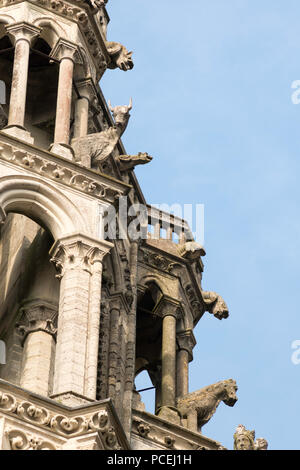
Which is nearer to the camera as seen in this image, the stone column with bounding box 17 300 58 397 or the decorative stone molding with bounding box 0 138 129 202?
the stone column with bounding box 17 300 58 397

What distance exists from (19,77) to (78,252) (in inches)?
171

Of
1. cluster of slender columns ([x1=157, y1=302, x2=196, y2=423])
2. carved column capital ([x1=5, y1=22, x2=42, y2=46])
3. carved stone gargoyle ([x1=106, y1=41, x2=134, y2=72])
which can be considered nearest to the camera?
cluster of slender columns ([x1=157, y1=302, x2=196, y2=423])

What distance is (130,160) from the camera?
4356 cm

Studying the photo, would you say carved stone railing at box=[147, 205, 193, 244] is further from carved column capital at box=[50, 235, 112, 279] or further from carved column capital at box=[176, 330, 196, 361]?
carved column capital at box=[50, 235, 112, 279]

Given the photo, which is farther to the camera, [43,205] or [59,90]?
[59,90]

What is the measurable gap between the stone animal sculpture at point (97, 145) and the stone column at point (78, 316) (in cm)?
265

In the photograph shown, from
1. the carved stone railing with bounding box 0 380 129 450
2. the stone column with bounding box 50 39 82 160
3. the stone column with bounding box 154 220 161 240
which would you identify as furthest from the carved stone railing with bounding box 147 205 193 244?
the carved stone railing with bounding box 0 380 129 450

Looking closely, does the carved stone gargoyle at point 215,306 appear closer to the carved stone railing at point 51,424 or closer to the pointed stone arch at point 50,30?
the pointed stone arch at point 50,30

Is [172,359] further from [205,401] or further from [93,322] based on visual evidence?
[93,322]

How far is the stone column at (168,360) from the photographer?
4106 centimetres

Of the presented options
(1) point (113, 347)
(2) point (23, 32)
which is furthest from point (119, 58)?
(1) point (113, 347)

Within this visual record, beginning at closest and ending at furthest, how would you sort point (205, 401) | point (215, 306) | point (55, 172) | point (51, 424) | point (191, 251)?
point (51, 424)
point (55, 172)
point (205, 401)
point (191, 251)
point (215, 306)

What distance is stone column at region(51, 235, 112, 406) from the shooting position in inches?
1422

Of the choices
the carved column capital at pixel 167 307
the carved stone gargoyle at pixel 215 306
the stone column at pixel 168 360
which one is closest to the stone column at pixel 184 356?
the stone column at pixel 168 360
